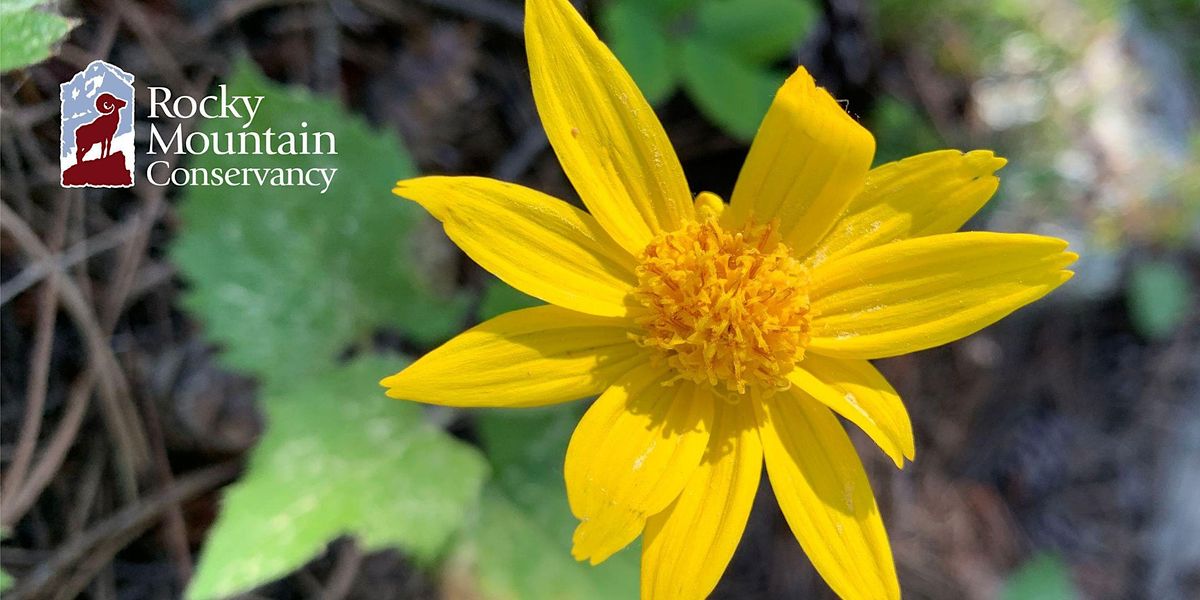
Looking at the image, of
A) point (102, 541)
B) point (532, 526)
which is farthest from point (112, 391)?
point (532, 526)

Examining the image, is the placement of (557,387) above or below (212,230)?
above

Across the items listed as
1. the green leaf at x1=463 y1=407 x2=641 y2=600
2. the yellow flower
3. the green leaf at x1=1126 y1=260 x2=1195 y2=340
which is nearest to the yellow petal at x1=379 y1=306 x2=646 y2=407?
the yellow flower

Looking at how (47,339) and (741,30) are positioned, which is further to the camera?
(741,30)

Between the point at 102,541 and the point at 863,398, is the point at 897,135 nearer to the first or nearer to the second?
the point at 863,398

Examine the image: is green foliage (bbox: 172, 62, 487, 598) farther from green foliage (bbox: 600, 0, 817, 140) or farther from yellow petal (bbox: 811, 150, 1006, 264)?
yellow petal (bbox: 811, 150, 1006, 264)

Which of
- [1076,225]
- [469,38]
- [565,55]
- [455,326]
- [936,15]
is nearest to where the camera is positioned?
[565,55]

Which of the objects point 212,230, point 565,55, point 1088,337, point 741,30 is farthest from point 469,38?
point 1088,337

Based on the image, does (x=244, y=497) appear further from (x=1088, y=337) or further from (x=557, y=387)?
(x=1088, y=337)
